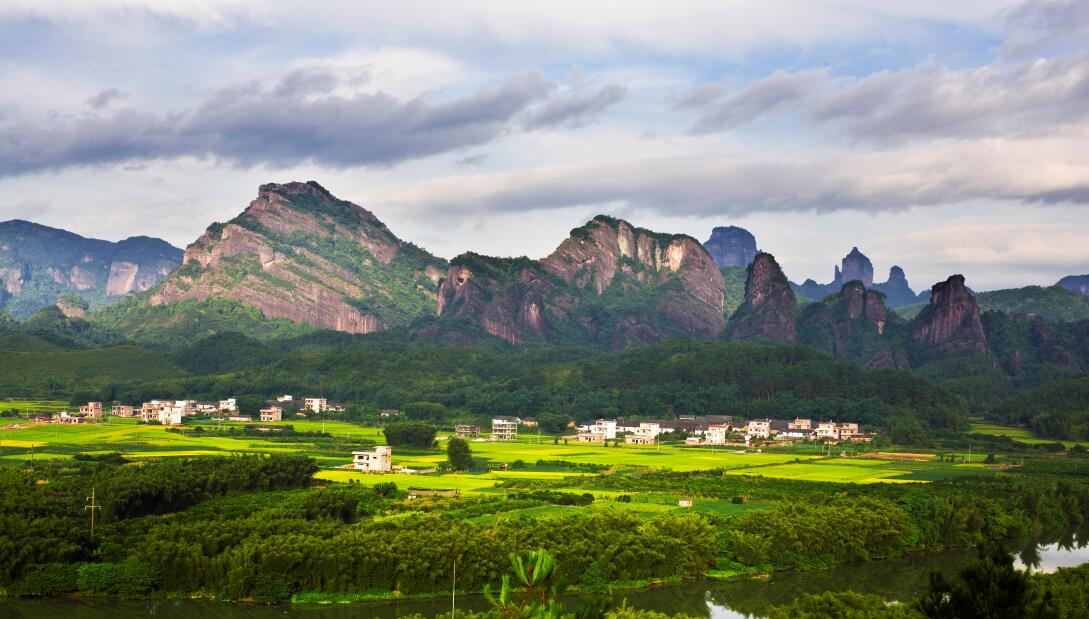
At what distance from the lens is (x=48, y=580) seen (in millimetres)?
41156

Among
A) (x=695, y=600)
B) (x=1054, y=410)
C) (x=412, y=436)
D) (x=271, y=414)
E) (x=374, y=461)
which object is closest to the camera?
(x=695, y=600)

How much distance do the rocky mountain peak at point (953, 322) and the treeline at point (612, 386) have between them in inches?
1512

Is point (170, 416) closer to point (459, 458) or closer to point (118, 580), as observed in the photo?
point (459, 458)

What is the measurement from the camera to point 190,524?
4572cm

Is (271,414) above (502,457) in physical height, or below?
above

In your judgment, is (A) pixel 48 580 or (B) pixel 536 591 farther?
(A) pixel 48 580

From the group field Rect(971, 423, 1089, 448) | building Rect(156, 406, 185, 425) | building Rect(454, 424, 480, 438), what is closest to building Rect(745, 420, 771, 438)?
field Rect(971, 423, 1089, 448)

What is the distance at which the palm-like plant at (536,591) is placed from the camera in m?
24.1

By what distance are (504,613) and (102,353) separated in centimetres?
12302

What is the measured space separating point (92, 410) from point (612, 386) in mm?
52431

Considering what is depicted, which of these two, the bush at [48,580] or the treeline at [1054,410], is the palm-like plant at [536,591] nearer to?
the bush at [48,580]

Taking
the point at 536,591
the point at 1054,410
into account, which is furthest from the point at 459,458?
the point at 1054,410

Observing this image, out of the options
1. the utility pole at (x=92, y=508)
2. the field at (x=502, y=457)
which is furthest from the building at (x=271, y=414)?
the utility pole at (x=92, y=508)

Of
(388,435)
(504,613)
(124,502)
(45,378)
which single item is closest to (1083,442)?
(388,435)
